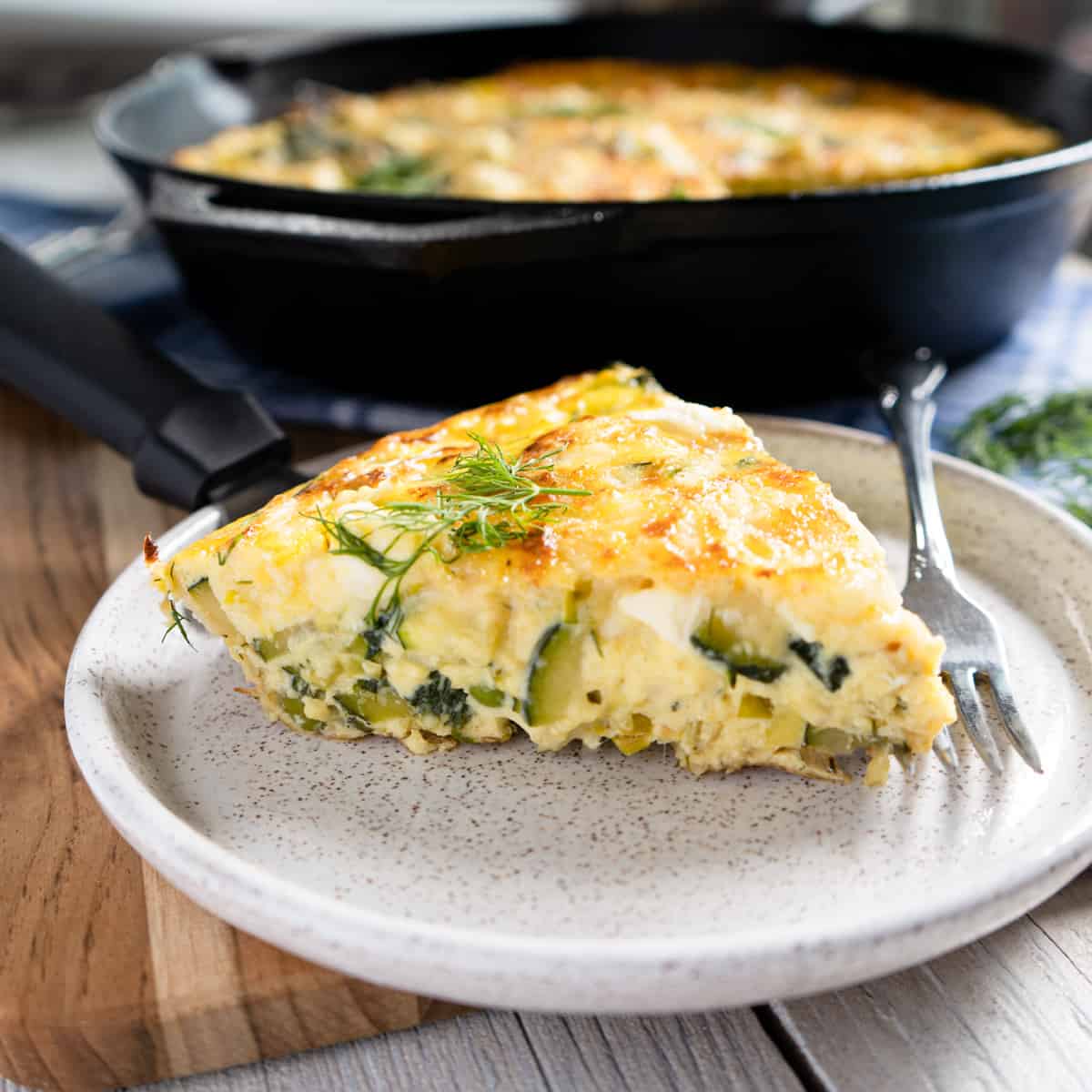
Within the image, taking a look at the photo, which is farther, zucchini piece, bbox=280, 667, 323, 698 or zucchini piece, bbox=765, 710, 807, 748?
zucchini piece, bbox=280, 667, 323, 698

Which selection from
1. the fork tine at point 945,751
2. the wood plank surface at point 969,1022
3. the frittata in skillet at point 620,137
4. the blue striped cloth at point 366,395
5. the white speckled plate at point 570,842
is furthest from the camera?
the frittata in skillet at point 620,137


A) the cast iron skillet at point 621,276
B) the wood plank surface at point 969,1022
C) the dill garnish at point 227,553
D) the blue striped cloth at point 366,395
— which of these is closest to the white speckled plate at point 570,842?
the wood plank surface at point 969,1022

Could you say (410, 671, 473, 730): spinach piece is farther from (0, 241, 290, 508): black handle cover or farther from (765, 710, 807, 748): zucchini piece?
(0, 241, 290, 508): black handle cover

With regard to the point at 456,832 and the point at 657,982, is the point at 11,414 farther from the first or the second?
the point at 657,982

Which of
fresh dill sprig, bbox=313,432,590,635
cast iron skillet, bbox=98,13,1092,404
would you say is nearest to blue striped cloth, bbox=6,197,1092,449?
cast iron skillet, bbox=98,13,1092,404

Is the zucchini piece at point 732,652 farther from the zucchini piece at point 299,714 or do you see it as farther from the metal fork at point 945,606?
the zucchini piece at point 299,714
